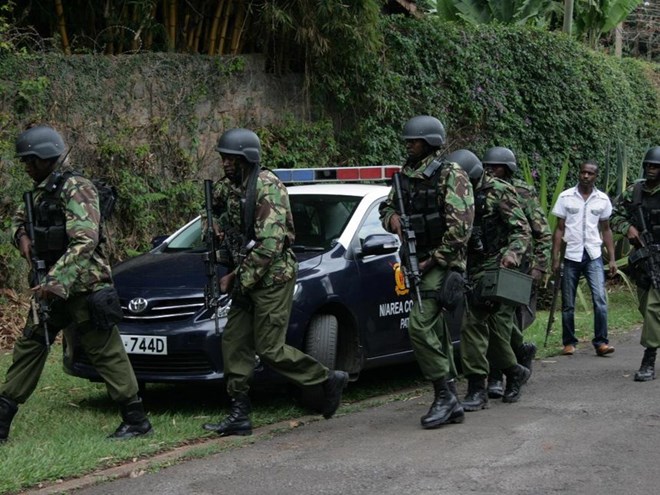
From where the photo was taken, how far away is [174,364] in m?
7.43

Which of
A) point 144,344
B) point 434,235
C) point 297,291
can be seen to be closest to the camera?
point 434,235

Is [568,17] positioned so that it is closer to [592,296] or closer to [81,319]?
[592,296]

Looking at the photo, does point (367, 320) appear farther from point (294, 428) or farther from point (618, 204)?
point (618, 204)

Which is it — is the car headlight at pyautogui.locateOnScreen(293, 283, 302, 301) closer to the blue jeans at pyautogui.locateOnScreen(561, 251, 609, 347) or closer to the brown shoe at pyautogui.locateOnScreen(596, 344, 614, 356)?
the blue jeans at pyautogui.locateOnScreen(561, 251, 609, 347)

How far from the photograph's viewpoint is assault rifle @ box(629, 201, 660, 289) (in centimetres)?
891

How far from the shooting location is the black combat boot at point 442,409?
7.15 metres

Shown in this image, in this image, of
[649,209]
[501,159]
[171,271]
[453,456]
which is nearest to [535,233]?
[501,159]

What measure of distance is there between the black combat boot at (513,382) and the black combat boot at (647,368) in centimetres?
129

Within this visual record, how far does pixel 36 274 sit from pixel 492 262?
3.16m

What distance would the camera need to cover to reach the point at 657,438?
22.4ft

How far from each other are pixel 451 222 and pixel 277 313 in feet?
4.00

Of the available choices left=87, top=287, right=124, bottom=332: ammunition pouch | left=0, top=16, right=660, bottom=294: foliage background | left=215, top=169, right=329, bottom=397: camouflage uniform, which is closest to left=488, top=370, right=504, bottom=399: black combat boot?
left=215, top=169, right=329, bottom=397: camouflage uniform

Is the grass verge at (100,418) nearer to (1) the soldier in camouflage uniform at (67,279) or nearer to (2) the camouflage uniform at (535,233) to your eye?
(1) the soldier in camouflage uniform at (67,279)

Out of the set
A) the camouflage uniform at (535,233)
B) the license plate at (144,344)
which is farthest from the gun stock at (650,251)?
the license plate at (144,344)
